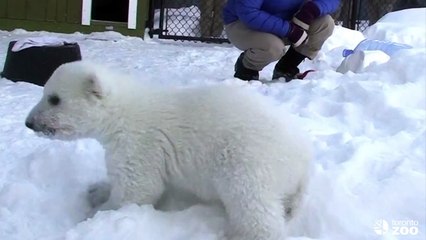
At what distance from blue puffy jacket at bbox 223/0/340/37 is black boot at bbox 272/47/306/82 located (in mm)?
331

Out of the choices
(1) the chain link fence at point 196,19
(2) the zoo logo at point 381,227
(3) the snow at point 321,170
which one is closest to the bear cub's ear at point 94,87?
(3) the snow at point 321,170

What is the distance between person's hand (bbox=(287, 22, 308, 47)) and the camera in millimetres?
5594

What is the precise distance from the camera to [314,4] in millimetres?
5602

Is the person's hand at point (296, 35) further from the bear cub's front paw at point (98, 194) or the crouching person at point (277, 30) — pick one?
the bear cub's front paw at point (98, 194)

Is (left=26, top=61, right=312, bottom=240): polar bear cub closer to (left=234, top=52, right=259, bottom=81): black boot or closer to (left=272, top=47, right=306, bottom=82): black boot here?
(left=234, top=52, right=259, bottom=81): black boot

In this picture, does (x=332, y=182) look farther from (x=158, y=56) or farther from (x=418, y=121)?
(x=158, y=56)

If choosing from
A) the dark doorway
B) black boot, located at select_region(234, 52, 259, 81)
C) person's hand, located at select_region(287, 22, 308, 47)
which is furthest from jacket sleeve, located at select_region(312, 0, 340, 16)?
the dark doorway

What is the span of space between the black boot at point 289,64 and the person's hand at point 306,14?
0.32 m

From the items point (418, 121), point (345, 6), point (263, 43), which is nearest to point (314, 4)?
point (263, 43)

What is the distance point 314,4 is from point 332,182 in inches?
112

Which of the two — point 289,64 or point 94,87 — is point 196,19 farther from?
point 94,87

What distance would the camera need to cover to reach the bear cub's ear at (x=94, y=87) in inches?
111

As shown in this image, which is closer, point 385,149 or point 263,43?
point 385,149

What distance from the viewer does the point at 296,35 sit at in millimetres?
5609
